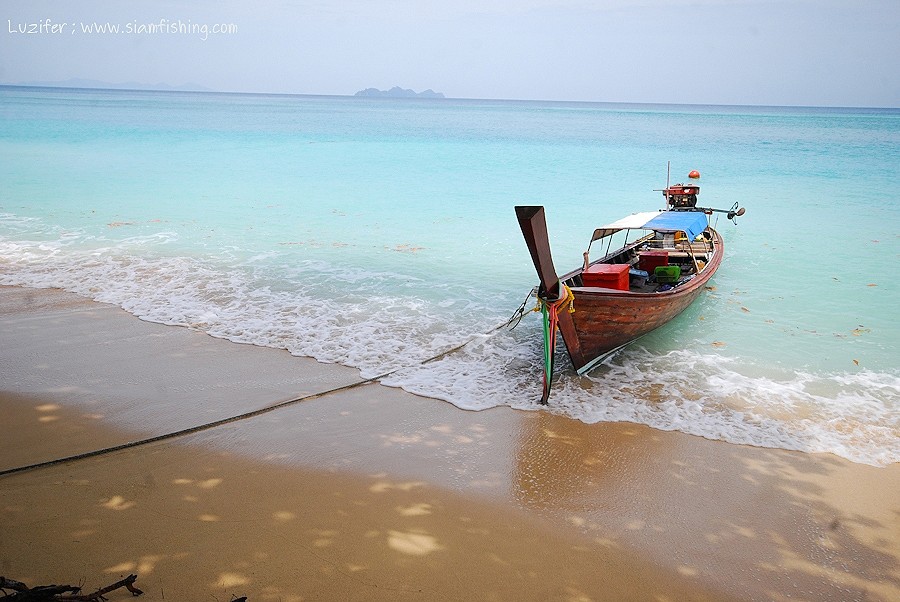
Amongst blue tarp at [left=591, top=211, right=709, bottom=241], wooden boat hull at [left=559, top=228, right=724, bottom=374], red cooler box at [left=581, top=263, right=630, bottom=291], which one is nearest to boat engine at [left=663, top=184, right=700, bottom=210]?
blue tarp at [left=591, top=211, right=709, bottom=241]

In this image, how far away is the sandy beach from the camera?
446cm

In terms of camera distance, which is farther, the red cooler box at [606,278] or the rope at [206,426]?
the red cooler box at [606,278]

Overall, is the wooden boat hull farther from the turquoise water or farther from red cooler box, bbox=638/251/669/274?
red cooler box, bbox=638/251/669/274

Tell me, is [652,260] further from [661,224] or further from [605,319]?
[605,319]

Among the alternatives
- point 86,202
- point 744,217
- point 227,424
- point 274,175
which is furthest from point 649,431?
point 274,175

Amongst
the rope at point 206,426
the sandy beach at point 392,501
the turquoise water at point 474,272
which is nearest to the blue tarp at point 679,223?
the turquoise water at point 474,272

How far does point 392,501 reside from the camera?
543cm

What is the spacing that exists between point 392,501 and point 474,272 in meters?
8.50

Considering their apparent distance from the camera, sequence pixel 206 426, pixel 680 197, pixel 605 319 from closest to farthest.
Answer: pixel 206 426 → pixel 605 319 → pixel 680 197

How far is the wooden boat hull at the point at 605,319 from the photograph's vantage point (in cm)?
786

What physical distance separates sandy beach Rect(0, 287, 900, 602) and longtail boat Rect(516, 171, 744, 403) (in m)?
1.26

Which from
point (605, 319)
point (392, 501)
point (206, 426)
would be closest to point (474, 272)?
point (605, 319)

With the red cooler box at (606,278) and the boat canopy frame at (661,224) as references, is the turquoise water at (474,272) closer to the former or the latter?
the red cooler box at (606,278)

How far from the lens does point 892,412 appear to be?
7.58 m
